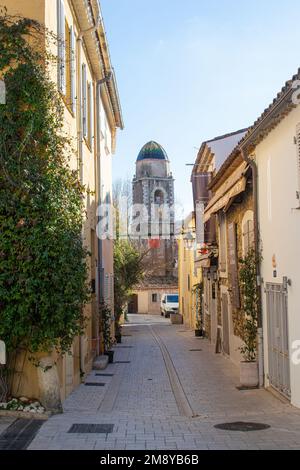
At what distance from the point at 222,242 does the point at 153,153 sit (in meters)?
56.7

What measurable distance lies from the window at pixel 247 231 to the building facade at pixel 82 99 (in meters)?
4.10

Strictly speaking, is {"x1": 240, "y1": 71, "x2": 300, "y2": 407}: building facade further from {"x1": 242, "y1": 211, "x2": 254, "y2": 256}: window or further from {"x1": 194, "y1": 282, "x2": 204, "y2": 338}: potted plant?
{"x1": 194, "y1": 282, "x2": 204, "y2": 338}: potted plant

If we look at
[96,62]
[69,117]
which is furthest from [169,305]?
[69,117]

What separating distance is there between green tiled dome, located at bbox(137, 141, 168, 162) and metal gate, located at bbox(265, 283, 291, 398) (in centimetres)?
6417

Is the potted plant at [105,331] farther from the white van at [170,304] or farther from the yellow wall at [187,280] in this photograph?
the white van at [170,304]

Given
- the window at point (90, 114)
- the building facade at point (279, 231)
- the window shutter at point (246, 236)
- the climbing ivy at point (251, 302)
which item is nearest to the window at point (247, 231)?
the window shutter at point (246, 236)

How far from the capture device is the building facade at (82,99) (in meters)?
11.6

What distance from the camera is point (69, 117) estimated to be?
13602 millimetres

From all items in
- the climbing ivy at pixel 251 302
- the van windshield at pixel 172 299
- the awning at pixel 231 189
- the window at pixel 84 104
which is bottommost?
the van windshield at pixel 172 299

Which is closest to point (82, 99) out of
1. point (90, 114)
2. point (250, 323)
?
point (90, 114)

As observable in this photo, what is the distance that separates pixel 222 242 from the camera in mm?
21422

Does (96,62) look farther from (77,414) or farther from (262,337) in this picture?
(77,414)

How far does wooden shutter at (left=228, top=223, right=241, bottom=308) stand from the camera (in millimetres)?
17208

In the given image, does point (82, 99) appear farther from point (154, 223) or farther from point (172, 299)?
point (154, 223)
